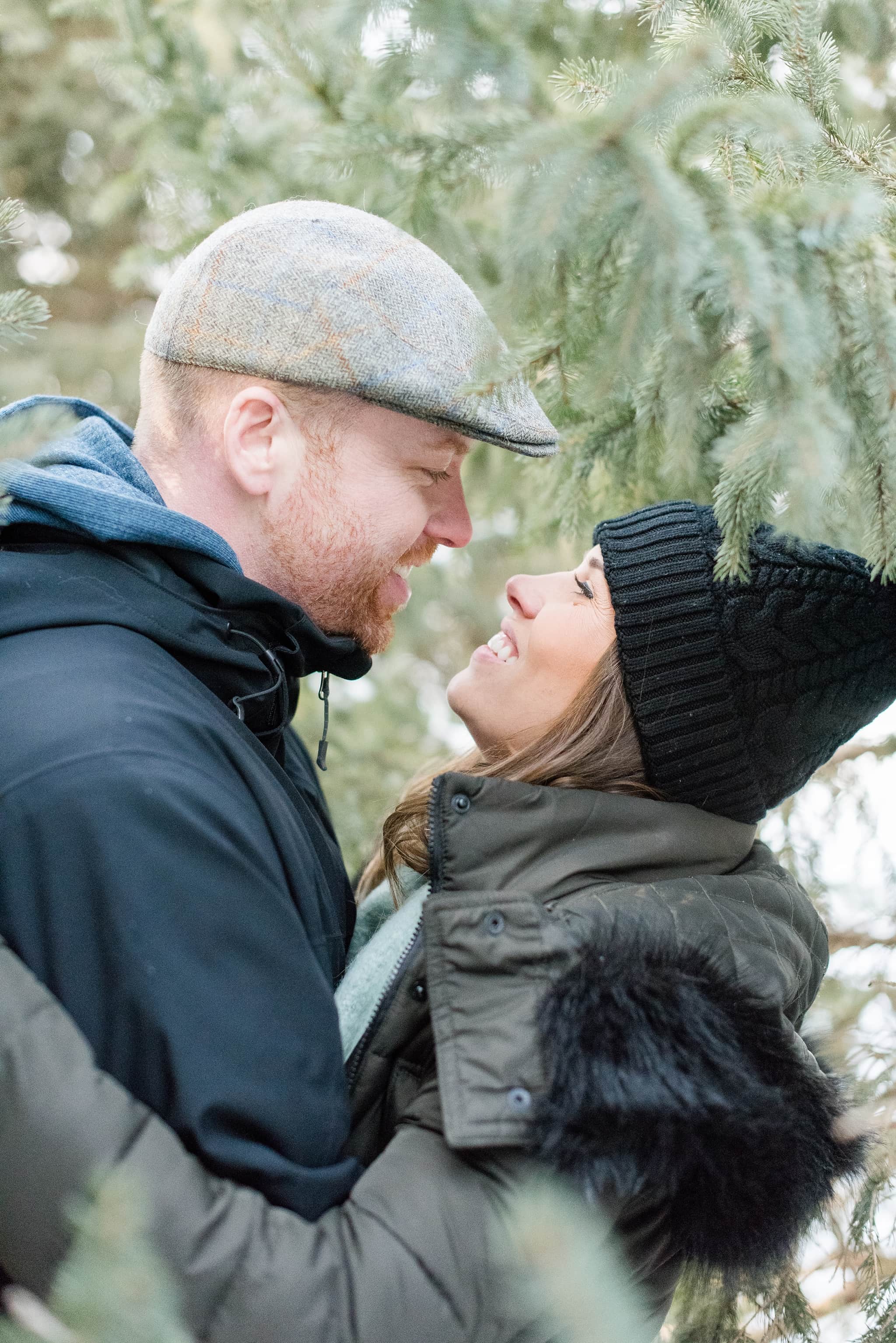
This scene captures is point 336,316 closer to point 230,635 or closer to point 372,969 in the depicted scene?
point 230,635

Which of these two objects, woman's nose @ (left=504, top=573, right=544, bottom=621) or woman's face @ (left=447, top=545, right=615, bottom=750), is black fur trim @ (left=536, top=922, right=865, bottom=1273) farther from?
woman's nose @ (left=504, top=573, right=544, bottom=621)

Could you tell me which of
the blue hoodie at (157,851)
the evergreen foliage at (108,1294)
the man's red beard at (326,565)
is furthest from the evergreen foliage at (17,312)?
the evergreen foliage at (108,1294)

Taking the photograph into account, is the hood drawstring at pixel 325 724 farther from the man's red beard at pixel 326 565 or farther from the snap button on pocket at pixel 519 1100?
the snap button on pocket at pixel 519 1100

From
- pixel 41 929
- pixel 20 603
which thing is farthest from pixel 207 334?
pixel 41 929

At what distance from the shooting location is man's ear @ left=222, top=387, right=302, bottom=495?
208cm

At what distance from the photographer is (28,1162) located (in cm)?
125

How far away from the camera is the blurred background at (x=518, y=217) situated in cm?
148

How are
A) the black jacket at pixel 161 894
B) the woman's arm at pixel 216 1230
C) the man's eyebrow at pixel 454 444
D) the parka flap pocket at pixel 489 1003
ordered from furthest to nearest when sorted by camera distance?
the man's eyebrow at pixel 454 444 < the parka flap pocket at pixel 489 1003 < the black jacket at pixel 161 894 < the woman's arm at pixel 216 1230

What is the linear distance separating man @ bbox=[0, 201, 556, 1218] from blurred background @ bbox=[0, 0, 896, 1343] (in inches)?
8.9

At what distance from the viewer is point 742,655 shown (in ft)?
6.66

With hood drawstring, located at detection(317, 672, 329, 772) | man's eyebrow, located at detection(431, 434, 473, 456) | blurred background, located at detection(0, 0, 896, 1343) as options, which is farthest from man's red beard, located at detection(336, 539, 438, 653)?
blurred background, located at detection(0, 0, 896, 1343)

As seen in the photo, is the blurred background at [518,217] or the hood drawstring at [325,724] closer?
the blurred background at [518,217]

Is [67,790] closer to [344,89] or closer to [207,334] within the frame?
[207,334]

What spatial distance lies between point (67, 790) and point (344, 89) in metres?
2.19
